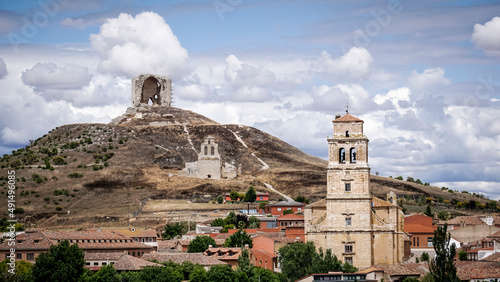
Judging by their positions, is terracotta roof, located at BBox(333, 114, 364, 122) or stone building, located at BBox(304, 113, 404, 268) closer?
stone building, located at BBox(304, 113, 404, 268)

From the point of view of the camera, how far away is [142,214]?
135m

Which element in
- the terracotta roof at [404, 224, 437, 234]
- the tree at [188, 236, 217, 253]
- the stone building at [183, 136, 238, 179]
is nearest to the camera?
the tree at [188, 236, 217, 253]

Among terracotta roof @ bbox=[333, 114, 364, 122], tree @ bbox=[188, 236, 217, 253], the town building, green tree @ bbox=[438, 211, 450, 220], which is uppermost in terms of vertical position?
terracotta roof @ bbox=[333, 114, 364, 122]

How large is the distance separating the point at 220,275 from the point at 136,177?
86212mm

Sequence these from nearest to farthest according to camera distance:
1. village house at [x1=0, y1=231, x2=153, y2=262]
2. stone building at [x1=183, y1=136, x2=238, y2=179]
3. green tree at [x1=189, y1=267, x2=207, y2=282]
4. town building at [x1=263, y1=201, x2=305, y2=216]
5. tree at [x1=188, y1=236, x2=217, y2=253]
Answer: green tree at [x1=189, y1=267, x2=207, y2=282] < village house at [x1=0, y1=231, x2=153, y2=262] < tree at [x1=188, y1=236, x2=217, y2=253] < town building at [x1=263, y1=201, x2=305, y2=216] < stone building at [x1=183, y1=136, x2=238, y2=179]

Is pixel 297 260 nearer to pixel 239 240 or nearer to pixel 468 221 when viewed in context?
pixel 239 240

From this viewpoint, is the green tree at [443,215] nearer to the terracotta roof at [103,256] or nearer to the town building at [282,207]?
the town building at [282,207]

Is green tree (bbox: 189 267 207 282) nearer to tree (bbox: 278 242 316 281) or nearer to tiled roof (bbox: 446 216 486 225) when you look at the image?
tree (bbox: 278 242 316 281)

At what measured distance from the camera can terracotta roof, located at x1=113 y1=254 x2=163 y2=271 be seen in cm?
8538

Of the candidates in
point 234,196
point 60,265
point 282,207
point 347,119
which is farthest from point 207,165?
point 60,265

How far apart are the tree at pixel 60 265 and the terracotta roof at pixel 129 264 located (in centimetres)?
322

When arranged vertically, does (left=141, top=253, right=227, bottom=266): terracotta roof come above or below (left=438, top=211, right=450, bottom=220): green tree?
below

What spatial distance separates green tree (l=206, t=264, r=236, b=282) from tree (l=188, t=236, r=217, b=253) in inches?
679

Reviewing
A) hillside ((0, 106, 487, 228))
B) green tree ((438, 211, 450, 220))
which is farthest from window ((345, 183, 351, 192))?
hillside ((0, 106, 487, 228))
